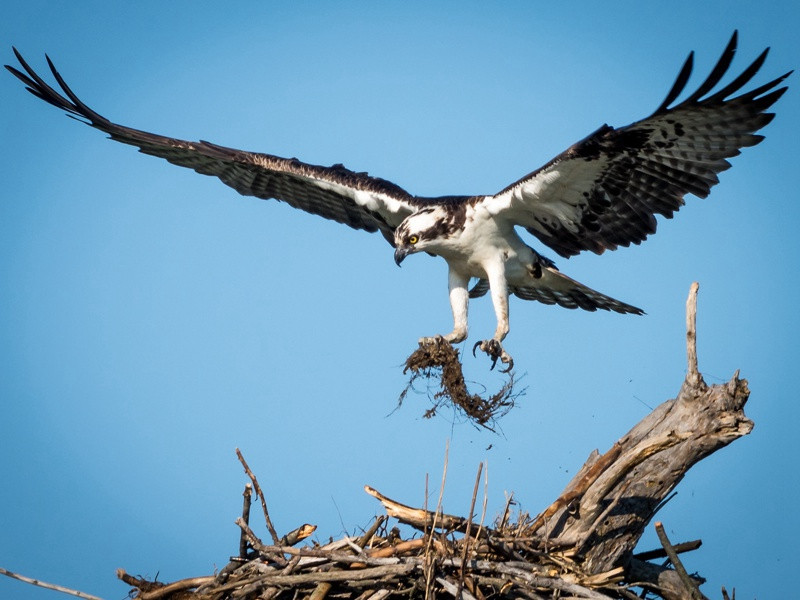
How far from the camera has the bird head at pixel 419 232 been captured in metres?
8.21

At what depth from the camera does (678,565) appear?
6215mm

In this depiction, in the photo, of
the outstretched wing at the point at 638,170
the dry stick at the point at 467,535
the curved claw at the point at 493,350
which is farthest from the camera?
the curved claw at the point at 493,350

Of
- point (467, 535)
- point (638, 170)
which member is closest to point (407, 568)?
point (467, 535)

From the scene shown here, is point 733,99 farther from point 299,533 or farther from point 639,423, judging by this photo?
point 299,533

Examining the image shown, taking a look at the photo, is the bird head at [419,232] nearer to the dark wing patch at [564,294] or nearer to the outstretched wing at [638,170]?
the outstretched wing at [638,170]

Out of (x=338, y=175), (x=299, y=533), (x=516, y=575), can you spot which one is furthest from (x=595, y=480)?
(x=338, y=175)

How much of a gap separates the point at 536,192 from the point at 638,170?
81 centimetres

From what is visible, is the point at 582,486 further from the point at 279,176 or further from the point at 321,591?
the point at 279,176

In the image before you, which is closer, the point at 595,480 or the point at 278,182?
the point at 595,480

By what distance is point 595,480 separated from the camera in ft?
21.3

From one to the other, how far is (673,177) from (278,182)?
3971 mm

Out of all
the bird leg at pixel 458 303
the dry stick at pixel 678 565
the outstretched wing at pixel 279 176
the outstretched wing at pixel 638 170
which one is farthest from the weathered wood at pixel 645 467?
the outstretched wing at pixel 279 176

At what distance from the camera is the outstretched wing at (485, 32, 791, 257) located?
7059 millimetres

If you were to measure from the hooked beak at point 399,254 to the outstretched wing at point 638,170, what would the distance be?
A: 0.80 m
